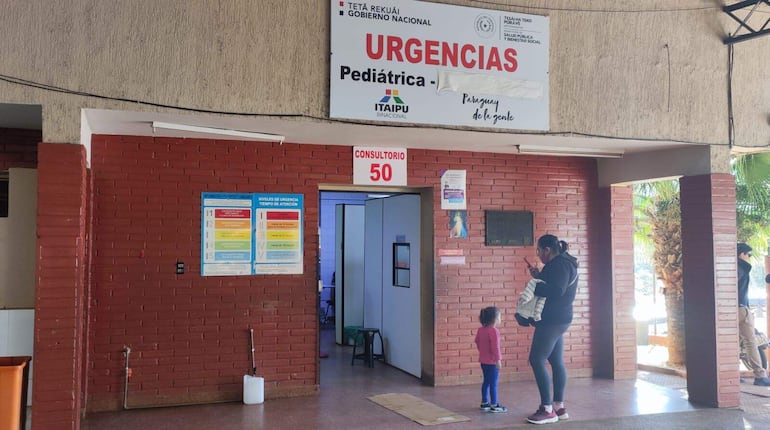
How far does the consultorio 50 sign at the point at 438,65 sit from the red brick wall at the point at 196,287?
1.65 m

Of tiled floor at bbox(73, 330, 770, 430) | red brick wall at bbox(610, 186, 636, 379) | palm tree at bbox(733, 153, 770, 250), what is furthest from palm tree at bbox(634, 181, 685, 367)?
tiled floor at bbox(73, 330, 770, 430)

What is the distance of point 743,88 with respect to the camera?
317 inches

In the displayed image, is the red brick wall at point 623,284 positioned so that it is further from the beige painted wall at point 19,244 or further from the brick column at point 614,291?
the beige painted wall at point 19,244

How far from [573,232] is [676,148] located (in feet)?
6.00

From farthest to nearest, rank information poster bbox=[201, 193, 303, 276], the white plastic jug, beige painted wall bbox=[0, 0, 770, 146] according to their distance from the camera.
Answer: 1. information poster bbox=[201, 193, 303, 276]
2. the white plastic jug
3. beige painted wall bbox=[0, 0, 770, 146]

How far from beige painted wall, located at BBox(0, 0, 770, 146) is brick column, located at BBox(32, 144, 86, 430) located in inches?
12.7

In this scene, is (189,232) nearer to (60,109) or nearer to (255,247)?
(255,247)

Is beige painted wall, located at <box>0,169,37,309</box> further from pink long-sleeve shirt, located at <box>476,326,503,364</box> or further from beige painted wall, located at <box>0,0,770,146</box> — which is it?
pink long-sleeve shirt, located at <box>476,326,503,364</box>

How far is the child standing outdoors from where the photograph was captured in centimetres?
704

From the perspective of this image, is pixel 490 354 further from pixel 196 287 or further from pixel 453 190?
pixel 196 287

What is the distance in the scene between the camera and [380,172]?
27.5ft

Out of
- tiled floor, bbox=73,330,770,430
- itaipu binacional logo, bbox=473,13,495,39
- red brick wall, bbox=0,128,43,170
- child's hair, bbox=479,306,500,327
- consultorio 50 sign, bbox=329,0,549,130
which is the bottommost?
tiled floor, bbox=73,330,770,430

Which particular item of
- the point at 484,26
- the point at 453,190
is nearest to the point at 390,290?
the point at 453,190

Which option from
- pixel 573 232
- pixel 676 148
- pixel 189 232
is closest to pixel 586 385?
pixel 573 232
